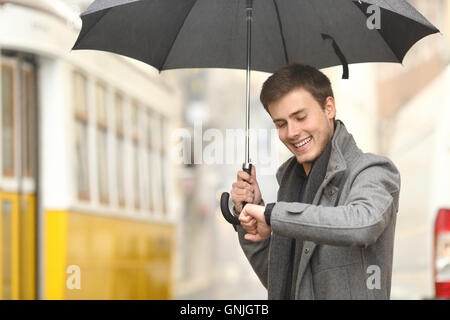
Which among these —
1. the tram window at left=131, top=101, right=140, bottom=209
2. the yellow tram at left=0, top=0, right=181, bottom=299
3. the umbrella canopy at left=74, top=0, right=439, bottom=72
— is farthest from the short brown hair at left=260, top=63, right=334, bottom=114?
the tram window at left=131, top=101, right=140, bottom=209

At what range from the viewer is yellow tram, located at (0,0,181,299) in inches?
254

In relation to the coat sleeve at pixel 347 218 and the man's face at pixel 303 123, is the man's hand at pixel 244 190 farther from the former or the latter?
the coat sleeve at pixel 347 218

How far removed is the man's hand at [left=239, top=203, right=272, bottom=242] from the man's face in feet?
0.81

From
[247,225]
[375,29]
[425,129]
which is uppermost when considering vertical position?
[425,129]

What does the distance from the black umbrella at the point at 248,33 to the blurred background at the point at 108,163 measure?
347mm

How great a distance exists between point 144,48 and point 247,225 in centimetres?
117

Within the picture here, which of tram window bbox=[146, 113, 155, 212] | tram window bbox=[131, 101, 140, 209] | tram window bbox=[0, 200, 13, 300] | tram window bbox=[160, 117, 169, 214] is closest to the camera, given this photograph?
tram window bbox=[0, 200, 13, 300]

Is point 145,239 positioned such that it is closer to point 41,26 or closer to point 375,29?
point 41,26

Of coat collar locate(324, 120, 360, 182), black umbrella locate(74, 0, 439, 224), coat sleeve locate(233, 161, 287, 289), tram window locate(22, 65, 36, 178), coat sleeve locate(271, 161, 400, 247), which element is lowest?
coat sleeve locate(233, 161, 287, 289)

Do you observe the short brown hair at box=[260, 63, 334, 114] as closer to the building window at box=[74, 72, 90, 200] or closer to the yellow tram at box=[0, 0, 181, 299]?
the yellow tram at box=[0, 0, 181, 299]

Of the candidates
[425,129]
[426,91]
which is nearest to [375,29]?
[425,129]

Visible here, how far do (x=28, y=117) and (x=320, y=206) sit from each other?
478 centimetres

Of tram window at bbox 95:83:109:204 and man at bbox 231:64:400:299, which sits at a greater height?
tram window at bbox 95:83:109:204

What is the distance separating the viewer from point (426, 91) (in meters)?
11.6
